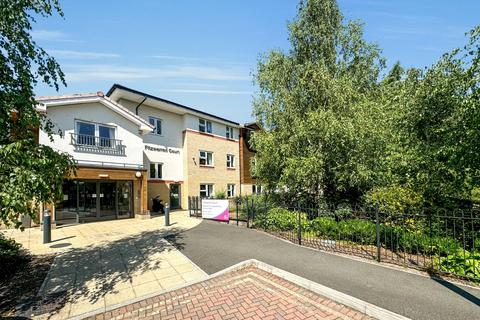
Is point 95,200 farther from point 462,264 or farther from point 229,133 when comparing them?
point 462,264

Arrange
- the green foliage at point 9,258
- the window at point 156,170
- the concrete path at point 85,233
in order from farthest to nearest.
Result: the window at point 156,170 → the concrete path at point 85,233 → the green foliage at point 9,258

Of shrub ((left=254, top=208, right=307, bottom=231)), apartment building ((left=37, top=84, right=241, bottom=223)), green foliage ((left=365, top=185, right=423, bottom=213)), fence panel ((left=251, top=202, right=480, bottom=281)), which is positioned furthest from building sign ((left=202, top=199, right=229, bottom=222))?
green foliage ((left=365, top=185, right=423, bottom=213))

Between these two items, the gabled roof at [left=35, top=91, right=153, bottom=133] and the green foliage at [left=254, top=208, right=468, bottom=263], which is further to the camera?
→ the gabled roof at [left=35, top=91, right=153, bottom=133]

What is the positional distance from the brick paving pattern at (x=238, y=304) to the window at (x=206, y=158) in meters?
16.4

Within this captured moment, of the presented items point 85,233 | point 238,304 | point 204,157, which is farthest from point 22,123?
point 204,157

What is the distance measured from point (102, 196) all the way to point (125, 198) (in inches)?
54.0

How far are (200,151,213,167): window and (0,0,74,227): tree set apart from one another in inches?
626

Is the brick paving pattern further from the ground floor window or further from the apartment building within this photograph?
the ground floor window

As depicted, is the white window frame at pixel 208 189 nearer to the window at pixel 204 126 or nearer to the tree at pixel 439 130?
the window at pixel 204 126

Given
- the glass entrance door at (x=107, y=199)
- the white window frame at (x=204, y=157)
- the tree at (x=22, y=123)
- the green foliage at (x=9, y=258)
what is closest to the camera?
the tree at (x=22, y=123)

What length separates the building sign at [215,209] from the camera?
1366 centimetres

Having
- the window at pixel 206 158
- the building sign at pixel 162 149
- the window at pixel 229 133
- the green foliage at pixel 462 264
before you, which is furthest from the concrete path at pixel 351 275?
the window at pixel 229 133

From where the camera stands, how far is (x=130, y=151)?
51.6 ft

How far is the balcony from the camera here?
1356 cm
